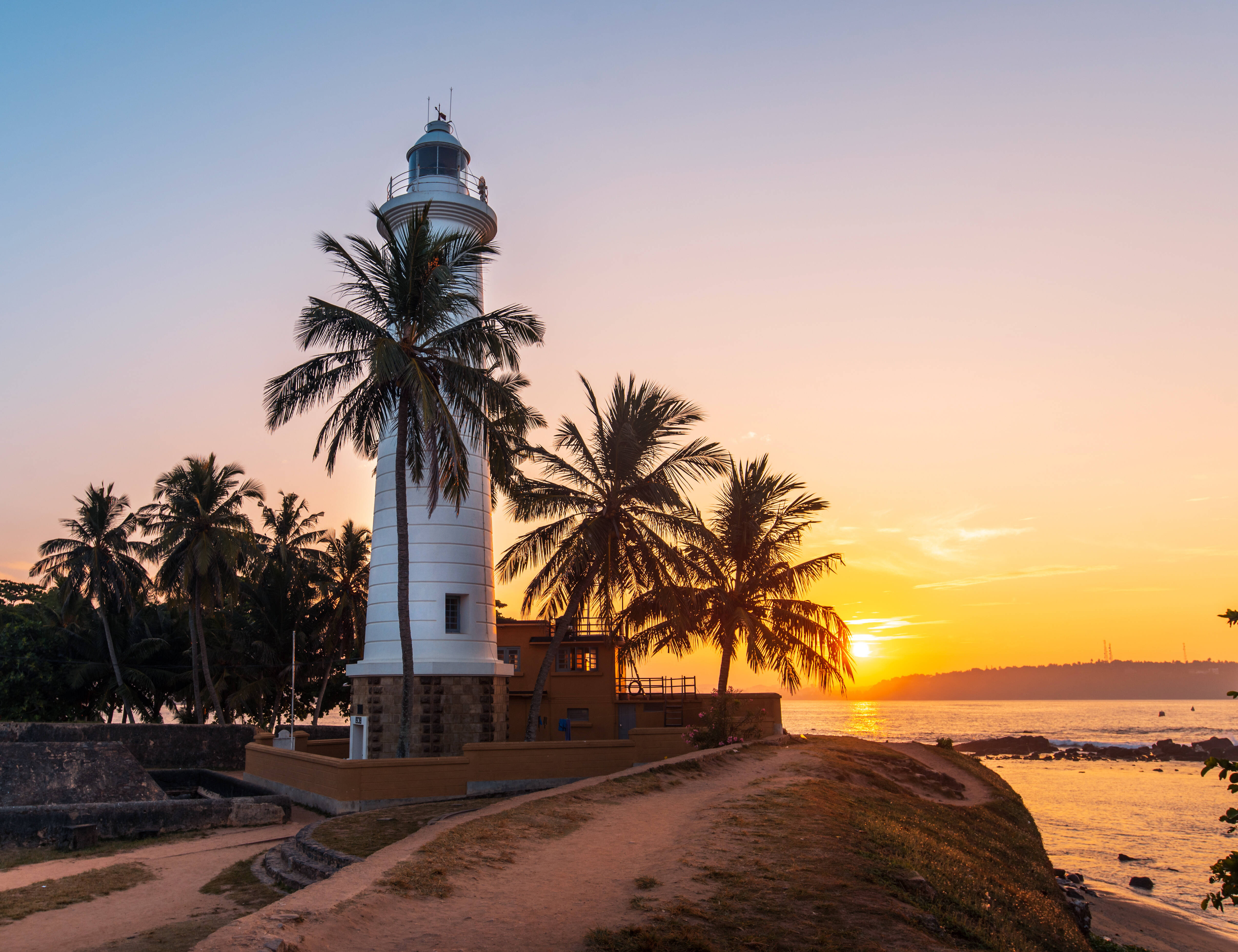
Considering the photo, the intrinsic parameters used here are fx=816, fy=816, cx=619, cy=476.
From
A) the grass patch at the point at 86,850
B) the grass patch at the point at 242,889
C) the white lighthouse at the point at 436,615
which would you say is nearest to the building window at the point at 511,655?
the white lighthouse at the point at 436,615

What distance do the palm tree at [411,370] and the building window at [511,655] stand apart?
9.16m

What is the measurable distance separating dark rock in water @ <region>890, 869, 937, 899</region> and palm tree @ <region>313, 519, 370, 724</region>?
31904mm

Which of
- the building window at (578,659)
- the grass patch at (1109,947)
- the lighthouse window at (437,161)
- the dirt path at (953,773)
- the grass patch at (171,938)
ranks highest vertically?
the lighthouse window at (437,161)

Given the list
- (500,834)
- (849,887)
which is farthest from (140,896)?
(849,887)

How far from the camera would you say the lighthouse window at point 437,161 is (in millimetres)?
23984

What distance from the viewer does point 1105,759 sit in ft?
214

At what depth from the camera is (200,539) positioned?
109 feet

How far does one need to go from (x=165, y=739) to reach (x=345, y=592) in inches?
449

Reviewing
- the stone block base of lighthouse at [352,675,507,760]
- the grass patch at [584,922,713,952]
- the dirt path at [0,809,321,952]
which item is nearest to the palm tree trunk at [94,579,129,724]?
the stone block base of lighthouse at [352,675,507,760]

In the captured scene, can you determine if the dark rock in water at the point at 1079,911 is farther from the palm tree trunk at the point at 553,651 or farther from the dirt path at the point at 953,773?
the palm tree trunk at the point at 553,651

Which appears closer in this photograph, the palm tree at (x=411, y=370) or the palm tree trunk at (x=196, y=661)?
the palm tree at (x=411, y=370)

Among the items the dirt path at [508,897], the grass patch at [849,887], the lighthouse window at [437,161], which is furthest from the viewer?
the lighthouse window at [437,161]

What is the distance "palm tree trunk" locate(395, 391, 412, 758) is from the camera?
17.9 metres

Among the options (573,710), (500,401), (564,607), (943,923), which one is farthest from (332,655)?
(943,923)
